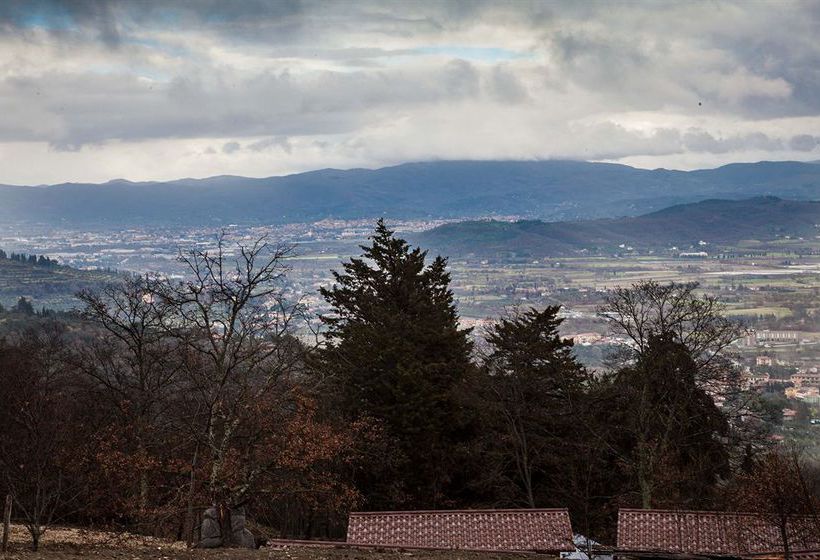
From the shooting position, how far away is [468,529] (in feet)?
88.6

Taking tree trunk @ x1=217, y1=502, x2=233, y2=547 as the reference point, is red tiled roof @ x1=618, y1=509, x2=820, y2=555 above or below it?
below

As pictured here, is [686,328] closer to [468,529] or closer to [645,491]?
[645,491]

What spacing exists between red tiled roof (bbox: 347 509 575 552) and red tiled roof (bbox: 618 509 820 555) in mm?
1907

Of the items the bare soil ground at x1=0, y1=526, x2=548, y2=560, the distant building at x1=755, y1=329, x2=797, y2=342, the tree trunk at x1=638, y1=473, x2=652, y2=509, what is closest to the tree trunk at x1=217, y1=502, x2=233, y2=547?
the bare soil ground at x1=0, y1=526, x2=548, y2=560

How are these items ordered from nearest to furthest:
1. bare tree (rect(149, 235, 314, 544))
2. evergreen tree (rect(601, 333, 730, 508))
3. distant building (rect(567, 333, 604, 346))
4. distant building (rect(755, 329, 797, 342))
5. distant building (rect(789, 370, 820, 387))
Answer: bare tree (rect(149, 235, 314, 544)), evergreen tree (rect(601, 333, 730, 508)), distant building (rect(789, 370, 820, 387)), distant building (rect(567, 333, 604, 346)), distant building (rect(755, 329, 797, 342))

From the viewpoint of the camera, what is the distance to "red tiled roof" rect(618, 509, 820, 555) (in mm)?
25344

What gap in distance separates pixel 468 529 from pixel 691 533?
6.27 metres

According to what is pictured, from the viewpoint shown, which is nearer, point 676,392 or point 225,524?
point 225,524

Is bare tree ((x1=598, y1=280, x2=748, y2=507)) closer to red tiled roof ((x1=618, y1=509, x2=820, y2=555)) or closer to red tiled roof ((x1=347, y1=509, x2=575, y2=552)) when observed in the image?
red tiled roof ((x1=618, y1=509, x2=820, y2=555))

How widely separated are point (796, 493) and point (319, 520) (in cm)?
2272

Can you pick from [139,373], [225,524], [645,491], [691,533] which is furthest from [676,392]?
[139,373]

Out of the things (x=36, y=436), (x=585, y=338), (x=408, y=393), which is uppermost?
(x=36, y=436)

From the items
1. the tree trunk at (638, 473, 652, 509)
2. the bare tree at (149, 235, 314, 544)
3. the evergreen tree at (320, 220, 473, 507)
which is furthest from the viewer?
the evergreen tree at (320, 220, 473, 507)

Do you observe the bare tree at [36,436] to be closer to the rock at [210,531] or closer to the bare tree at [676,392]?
the rock at [210,531]
